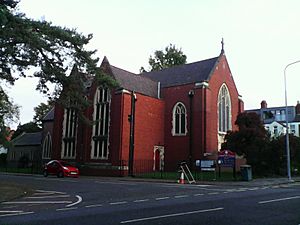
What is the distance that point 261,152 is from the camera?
27.7 meters

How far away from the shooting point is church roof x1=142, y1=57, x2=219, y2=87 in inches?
1439

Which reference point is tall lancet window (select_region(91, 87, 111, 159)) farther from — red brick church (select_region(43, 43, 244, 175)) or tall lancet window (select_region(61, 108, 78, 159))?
tall lancet window (select_region(61, 108, 78, 159))

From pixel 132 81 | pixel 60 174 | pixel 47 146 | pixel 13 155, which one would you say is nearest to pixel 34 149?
pixel 13 155

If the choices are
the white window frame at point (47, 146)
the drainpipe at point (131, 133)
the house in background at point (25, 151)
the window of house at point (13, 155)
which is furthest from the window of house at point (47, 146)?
the drainpipe at point (131, 133)

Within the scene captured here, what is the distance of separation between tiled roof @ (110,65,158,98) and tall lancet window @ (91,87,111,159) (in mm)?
1988

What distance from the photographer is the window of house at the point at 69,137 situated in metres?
38.6

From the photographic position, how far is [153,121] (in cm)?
3631

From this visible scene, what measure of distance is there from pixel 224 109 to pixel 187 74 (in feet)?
19.3

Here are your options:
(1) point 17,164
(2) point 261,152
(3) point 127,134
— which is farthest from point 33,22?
(1) point 17,164

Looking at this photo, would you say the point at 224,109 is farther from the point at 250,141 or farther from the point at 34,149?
the point at 34,149

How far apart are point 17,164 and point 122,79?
1106 inches

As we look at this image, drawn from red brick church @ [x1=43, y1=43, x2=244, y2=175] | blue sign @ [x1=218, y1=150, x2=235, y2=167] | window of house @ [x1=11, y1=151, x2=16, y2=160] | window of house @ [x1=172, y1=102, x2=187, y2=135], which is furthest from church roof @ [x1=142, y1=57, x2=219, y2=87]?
window of house @ [x1=11, y1=151, x2=16, y2=160]

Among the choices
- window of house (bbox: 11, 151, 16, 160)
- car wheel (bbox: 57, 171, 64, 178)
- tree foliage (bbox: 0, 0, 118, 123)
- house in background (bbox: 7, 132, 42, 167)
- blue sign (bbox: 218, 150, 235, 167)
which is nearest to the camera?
tree foliage (bbox: 0, 0, 118, 123)

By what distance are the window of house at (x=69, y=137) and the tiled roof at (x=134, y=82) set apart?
767cm
